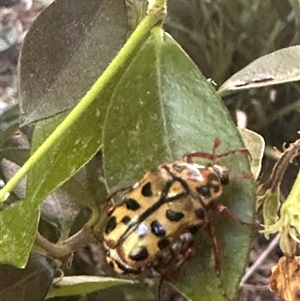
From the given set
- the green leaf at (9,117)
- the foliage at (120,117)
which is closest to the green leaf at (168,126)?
the foliage at (120,117)

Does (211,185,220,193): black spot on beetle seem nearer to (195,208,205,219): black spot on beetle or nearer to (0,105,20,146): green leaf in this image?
(195,208,205,219): black spot on beetle

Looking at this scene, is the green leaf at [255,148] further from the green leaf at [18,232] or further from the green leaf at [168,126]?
the green leaf at [18,232]

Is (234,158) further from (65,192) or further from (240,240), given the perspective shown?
(65,192)

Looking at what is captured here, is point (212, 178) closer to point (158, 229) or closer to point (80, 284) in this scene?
point (158, 229)

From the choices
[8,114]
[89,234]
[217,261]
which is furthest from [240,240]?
[8,114]

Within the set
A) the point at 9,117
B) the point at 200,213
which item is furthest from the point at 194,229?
the point at 9,117
